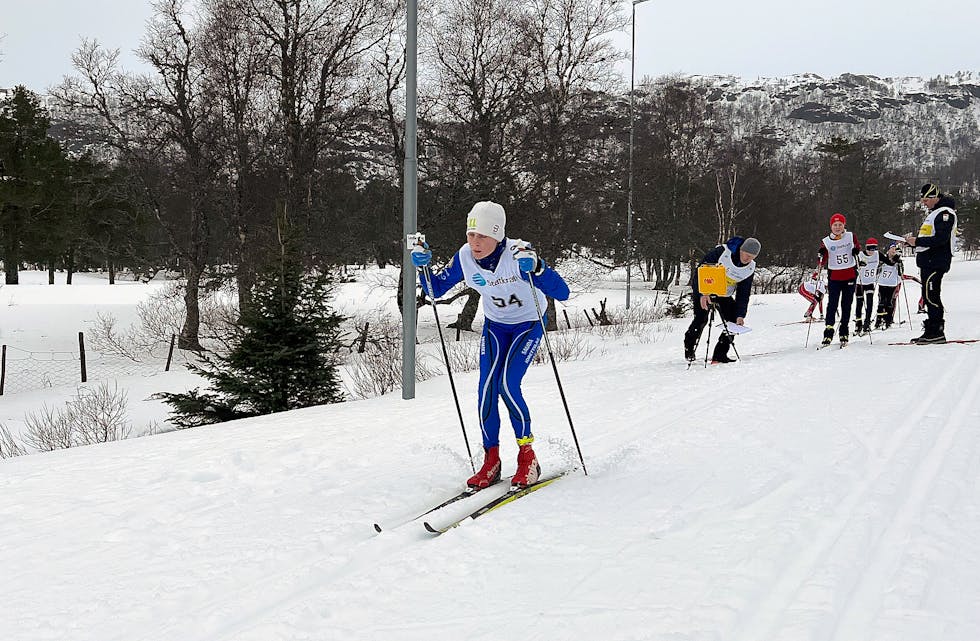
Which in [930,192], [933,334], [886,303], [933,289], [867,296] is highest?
[930,192]

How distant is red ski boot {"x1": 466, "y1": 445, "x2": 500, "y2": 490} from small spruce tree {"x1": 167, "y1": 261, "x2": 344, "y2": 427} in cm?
583

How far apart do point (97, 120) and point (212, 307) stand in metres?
7.25

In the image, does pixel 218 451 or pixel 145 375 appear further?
pixel 145 375

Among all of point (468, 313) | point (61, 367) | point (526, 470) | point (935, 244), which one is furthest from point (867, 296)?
point (61, 367)

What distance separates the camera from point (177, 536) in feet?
13.0

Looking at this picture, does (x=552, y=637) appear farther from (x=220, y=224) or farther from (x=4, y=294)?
(x=4, y=294)

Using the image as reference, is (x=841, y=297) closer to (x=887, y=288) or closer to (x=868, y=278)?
(x=868, y=278)

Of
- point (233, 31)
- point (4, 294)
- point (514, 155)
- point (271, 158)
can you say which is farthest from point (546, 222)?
point (4, 294)

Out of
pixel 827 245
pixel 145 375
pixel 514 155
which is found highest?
pixel 514 155

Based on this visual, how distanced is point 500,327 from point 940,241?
29.6 ft

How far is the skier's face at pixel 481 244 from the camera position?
184 inches

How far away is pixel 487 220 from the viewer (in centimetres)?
464

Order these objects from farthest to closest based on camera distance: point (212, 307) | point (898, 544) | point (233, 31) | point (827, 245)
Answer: point (212, 307) < point (233, 31) < point (827, 245) < point (898, 544)

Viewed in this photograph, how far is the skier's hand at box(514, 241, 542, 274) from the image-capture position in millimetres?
4348
